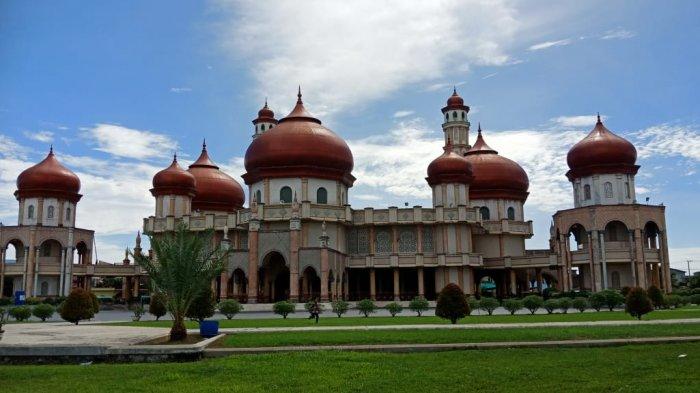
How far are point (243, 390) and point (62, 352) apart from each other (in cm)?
719

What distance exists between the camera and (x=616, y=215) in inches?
1930

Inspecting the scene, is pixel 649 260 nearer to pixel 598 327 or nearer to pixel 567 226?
pixel 567 226

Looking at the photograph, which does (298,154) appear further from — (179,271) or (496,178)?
(179,271)

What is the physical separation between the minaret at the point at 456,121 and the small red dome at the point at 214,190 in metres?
22.9

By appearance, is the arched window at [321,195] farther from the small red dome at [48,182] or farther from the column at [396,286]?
the small red dome at [48,182]

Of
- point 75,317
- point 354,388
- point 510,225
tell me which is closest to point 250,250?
point 75,317

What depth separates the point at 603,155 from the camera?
52.6 m

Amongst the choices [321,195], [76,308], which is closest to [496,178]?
[321,195]

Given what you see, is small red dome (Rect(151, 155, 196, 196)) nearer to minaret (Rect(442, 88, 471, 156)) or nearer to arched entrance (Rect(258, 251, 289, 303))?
arched entrance (Rect(258, 251, 289, 303))

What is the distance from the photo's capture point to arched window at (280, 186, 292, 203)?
4912 centimetres

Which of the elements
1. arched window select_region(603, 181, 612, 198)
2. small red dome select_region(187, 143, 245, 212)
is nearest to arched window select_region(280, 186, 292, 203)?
small red dome select_region(187, 143, 245, 212)

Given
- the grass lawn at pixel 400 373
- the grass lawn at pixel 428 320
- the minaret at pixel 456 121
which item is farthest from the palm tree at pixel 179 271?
the minaret at pixel 456 121

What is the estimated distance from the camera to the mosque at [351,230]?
47562 mm

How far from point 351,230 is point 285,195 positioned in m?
6.42
